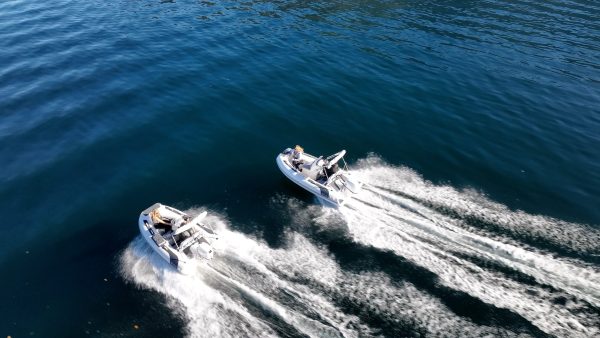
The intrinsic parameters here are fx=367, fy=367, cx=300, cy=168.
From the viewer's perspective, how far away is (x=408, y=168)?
31.6 m

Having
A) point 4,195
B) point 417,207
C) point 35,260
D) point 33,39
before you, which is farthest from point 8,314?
point 33,39

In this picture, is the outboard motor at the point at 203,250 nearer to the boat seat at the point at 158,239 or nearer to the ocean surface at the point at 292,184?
the ocean surface at the point at 292,184

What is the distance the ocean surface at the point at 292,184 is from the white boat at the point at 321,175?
1052mm

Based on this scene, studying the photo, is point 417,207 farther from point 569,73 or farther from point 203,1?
point 203,1

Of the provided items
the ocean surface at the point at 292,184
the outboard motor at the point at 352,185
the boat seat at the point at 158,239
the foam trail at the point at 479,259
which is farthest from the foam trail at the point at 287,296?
the outboard motor at the point at 352,185

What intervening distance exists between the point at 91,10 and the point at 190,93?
107ft

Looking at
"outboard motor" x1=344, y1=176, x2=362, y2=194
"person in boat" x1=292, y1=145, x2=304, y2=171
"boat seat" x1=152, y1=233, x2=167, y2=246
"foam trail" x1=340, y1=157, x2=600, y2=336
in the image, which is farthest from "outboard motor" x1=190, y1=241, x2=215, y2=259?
"outboard motor" x1=344, y1=176, x2=362, y2=194

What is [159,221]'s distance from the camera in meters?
24.6

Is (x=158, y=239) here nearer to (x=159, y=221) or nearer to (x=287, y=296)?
(x=159, y=221)

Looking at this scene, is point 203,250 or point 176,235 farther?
point 176,235

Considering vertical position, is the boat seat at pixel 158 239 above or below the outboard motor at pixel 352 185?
below

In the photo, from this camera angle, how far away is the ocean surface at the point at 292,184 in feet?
69.4

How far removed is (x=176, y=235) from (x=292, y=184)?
10.2 meters

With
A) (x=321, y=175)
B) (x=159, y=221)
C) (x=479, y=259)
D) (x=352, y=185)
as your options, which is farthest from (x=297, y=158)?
(x=479, y=259)
